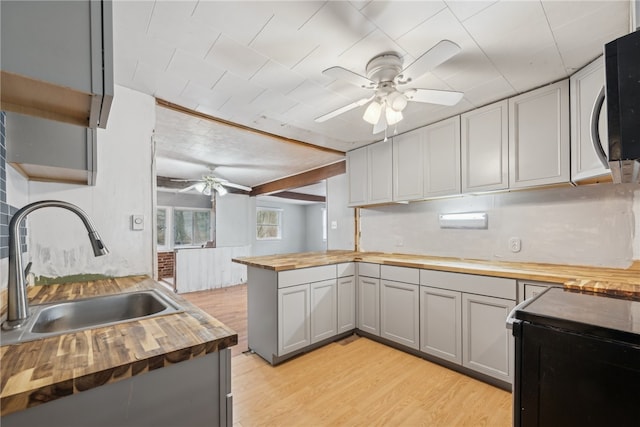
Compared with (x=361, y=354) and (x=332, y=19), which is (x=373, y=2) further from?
(x=361, y=354)

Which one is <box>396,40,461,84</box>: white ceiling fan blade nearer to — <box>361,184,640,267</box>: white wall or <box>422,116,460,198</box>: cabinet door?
<box>422,116,460,198</box>: cabinet door

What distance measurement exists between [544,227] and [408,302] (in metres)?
1.28

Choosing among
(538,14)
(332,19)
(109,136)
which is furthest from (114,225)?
(538,14)

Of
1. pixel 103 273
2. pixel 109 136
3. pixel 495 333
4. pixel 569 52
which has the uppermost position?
pixel 569 52

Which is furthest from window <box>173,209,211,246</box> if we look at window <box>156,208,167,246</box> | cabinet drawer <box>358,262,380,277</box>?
cabinet drawer <box>358,262,380,277</box>

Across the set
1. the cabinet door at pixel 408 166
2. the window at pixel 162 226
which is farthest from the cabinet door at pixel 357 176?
the window at pixel 162 226

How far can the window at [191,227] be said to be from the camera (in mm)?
6715

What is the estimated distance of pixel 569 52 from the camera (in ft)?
5.52

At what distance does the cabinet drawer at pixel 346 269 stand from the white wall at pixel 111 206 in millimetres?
1685

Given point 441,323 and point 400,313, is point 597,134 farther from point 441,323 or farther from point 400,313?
point 400,313

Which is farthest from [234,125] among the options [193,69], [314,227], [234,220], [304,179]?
[314,227]

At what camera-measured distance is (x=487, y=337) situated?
208 centimetres

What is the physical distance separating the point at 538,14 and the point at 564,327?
4.76 feet

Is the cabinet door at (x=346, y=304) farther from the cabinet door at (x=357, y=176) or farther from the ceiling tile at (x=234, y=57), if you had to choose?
the ceiling tile at (x=234, y=57)
